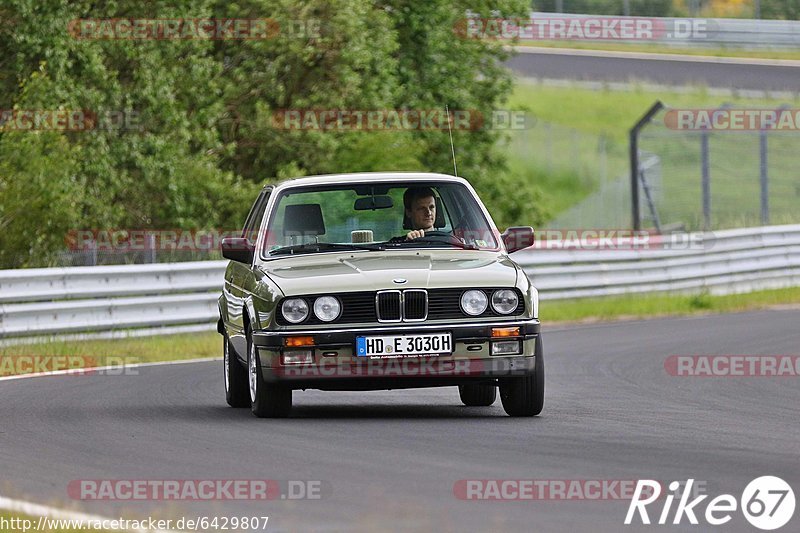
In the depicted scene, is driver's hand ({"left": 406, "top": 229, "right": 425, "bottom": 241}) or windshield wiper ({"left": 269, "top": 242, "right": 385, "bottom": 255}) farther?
driver's hand ({"left": 406, "top": 229, "right": 425, "bottom": 241})

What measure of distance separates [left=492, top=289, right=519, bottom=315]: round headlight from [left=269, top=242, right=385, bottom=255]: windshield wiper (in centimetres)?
117

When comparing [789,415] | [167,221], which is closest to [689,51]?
[167,221]

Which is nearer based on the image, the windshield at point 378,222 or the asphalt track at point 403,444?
the asphalt track at point 403,444

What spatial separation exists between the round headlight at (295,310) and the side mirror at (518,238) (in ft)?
5.53

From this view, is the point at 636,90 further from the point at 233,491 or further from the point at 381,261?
the point at 233,491

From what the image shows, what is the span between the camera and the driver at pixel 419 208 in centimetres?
1165
